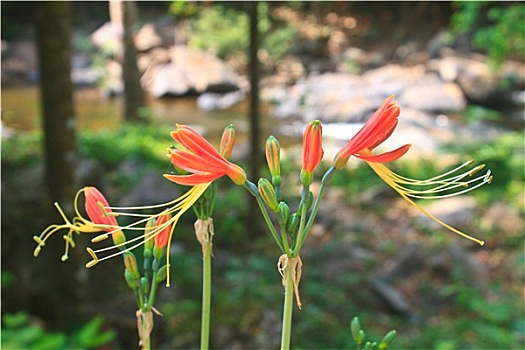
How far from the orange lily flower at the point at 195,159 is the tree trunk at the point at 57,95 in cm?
280

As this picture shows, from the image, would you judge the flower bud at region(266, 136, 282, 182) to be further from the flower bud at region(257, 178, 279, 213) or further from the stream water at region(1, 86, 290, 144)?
the stream water at region(1, 86, 290, 144)

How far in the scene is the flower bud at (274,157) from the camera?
716mm

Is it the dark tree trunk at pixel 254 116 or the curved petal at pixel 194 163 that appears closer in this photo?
the curved petal at pixel 194 163

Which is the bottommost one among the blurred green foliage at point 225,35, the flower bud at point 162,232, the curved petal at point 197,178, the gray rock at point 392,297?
the gray rock at point 392,297

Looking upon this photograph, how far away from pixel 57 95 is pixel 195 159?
113 inches

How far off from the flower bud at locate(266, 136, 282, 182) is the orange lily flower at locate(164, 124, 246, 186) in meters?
0.08

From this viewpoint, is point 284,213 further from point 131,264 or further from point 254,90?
point 254,90

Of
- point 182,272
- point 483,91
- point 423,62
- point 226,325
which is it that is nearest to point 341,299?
point 226,325

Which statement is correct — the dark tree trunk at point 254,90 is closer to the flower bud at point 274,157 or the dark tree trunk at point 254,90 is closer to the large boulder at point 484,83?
the flower bud at point 274,157

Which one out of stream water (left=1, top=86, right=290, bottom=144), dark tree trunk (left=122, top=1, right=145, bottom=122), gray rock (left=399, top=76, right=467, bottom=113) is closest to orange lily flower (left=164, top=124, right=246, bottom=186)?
dark tree trunk (left=122, top=1, right=145, bottom=122)

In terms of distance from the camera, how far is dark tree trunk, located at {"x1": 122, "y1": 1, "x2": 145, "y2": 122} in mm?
9641

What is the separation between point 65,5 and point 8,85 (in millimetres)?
15178

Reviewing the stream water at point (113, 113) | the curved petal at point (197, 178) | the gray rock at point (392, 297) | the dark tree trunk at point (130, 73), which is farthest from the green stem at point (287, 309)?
the stream water at point (113, 113)

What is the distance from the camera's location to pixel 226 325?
381 centimetres
